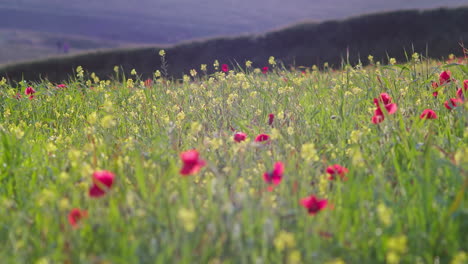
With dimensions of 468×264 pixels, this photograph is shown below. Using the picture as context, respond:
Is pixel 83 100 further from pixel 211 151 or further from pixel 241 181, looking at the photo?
pixel 241 181

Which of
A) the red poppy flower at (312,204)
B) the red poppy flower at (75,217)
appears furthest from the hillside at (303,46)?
the red poppy flower at (75,217)

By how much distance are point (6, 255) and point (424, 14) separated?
1331 centimetres

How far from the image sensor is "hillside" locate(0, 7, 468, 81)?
11750 mm

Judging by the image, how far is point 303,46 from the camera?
1266 cm

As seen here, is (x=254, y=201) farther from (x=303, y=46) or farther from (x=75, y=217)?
(x=303, y=46)

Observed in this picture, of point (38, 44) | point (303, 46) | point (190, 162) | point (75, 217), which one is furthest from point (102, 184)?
point (38, 44)

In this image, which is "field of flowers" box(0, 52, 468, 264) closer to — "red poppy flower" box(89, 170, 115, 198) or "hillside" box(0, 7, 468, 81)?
→ "red poppy flower" box(89, 170, 115, 198)

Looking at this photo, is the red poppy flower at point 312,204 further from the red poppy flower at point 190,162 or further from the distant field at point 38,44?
the distant field at point 38,44

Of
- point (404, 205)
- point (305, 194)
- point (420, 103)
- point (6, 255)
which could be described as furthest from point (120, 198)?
point (420, 103)

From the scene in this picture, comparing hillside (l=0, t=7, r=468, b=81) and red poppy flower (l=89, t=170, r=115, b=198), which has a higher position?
hillside (l=0, t=7, r=468, b=81)

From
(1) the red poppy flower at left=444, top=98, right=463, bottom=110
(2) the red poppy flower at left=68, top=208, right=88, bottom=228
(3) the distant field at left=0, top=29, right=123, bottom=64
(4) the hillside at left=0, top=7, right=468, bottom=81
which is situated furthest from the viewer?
(3) the distant field at left=0, top=29, right=123, bottom=64

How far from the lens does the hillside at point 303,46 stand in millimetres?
11750

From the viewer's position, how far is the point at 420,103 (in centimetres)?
286

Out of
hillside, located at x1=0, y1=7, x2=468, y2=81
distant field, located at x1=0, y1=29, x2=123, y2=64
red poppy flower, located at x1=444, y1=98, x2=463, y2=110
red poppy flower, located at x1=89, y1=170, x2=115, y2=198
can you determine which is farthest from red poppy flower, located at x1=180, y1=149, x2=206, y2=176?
distant field, located at x1=0, y1=29, x2=123, y2=64
